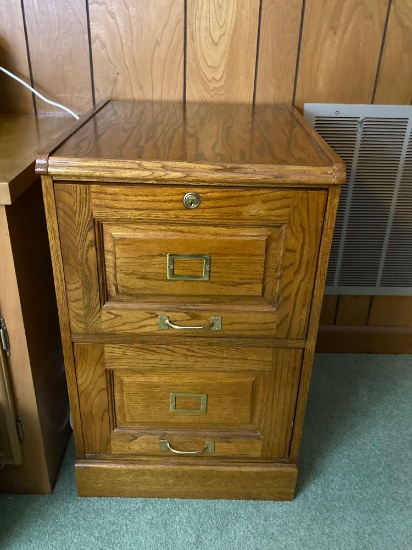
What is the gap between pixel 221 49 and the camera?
45.3 inches

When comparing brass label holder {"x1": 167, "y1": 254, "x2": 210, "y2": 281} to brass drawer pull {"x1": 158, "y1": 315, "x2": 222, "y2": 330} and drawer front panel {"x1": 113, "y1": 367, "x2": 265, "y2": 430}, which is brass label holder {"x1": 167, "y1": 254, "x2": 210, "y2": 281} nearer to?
brass drawer pull {"x1": 158, "y1": 315, "x2": 222, "y2": 330}

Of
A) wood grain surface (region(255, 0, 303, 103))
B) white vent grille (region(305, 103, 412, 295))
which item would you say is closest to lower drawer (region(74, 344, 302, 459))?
white vent grille (region(305, 103, 412, 295))

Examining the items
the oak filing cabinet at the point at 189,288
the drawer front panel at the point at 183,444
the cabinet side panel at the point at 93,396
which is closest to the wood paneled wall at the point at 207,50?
the oak filing cabinet at the point at 189,288

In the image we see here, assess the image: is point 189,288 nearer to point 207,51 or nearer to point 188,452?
point 188,452

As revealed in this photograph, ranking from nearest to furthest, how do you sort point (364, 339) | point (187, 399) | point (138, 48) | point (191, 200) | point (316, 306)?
1. point (191, 200)
2. point (316, 306)
3. point (187, 399)
4. point (138, 48)
5. point (364, 339)

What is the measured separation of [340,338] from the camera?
5.04 feet

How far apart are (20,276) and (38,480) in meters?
0.48

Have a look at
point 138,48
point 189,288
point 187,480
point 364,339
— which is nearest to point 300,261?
point 189,288

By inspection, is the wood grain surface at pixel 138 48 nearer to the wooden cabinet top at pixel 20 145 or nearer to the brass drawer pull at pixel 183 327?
the wooden cabinet top at pixel 20 145

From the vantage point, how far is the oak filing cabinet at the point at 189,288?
30.7 inches

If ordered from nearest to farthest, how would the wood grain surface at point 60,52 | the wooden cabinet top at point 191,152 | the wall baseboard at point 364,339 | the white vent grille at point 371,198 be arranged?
the wooden cabinet top at point 191,152, the wood grain surface at point 60,52, the white vent grille at point 371,198, the wall baseboard at point 364,339

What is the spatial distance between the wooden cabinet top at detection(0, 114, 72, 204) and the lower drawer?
0.31 meters

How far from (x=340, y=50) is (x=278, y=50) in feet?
0.49

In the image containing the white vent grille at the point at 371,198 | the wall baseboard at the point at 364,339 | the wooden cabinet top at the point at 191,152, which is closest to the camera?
the wooden cabinet top at the point at 191,152
